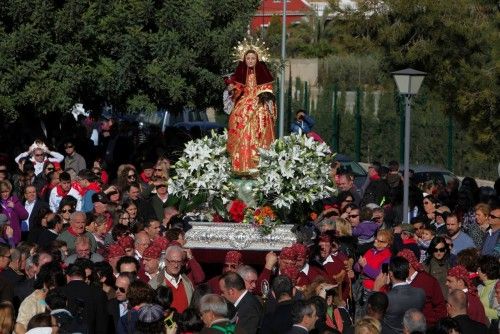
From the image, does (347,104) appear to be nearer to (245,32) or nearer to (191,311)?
(245,32)

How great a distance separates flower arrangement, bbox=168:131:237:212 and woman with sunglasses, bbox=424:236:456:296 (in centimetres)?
266

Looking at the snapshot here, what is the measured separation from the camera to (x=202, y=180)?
17031 mm

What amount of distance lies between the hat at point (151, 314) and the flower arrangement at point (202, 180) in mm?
5413

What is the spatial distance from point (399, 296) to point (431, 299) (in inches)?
28.9

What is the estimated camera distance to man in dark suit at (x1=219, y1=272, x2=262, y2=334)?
13.0 m

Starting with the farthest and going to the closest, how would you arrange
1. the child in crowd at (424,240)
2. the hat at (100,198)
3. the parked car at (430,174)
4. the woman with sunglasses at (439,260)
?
the parked car at (430,174) < the hat at (100,198) < the child in crowd at (424,240) < the woman with sunglasses at (439,260)

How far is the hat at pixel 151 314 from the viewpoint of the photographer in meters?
11.5

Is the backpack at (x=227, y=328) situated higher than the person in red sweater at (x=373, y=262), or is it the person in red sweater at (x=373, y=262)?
the backpack at (x=227, y=328)

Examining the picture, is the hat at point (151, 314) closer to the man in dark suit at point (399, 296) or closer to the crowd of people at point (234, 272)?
the crowd of people at point (234, 272)

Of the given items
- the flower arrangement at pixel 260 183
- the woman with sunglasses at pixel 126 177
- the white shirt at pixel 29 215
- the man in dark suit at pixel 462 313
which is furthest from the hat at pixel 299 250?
the woman with sunglasses at pixel 126 177

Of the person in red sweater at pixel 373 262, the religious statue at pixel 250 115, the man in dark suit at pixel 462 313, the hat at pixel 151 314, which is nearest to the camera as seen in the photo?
the hat at pixel 151 314

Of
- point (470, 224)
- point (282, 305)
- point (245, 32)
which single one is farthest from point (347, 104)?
point (282, 305)

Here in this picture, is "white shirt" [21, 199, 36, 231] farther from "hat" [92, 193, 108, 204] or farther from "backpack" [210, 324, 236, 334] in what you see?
"backpack" [210, 324, 236, 334]

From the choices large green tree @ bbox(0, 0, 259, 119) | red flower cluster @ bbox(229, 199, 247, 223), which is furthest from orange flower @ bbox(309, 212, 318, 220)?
large green tree @ bbox(0, 0, 259, 119)
